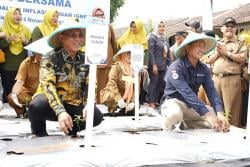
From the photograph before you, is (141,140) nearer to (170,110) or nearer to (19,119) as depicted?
(170,110)

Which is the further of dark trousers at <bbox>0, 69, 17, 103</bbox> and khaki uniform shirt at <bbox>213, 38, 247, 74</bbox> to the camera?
dark trousers at <bbox>0, 69, 17, 103</bbox>

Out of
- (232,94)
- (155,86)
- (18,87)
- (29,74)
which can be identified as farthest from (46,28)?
(232,94)

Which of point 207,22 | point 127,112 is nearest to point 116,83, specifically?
point 127,112

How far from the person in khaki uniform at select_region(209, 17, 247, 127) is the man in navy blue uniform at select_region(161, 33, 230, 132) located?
3.12 ft

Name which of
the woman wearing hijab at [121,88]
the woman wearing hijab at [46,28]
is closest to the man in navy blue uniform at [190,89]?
the woman wearing hijab at [121,88]

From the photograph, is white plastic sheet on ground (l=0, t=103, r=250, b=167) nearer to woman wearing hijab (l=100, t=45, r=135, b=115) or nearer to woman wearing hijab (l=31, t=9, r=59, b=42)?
woman wearing hijab (l=100, t=45, r=135, b=115)

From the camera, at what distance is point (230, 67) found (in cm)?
462

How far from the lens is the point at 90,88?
266 centimetres

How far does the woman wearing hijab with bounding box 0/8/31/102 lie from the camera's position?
5.21 metres

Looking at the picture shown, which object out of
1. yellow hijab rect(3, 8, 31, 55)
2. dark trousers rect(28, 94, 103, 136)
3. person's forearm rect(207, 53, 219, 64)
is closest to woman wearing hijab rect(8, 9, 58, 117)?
yellow hijab rect(3, 8, 31, 55)

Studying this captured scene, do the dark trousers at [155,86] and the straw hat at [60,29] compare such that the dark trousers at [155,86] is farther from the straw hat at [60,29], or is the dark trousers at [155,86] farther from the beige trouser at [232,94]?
the straw hat at [60,29]

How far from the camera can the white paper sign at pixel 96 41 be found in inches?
102

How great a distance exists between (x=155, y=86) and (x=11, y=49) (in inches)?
84.6

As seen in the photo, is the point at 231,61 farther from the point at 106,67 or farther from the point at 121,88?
the point at 106,67
